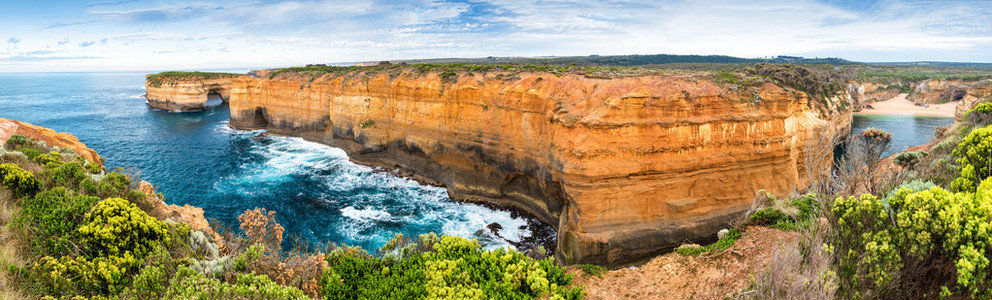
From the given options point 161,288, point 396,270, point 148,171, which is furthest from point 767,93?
point 148,171

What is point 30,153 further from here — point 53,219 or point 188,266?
point 188,266

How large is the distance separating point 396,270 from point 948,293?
994cm

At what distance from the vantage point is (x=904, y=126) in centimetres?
5525

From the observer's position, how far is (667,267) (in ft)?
39.3

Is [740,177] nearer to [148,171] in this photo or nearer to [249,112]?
[148,171]

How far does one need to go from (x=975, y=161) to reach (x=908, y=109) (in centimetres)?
8375

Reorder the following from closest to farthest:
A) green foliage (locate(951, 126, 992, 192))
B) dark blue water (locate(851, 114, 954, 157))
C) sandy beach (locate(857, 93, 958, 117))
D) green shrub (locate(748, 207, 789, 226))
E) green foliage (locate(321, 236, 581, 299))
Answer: green foliage (locate(321, 236, 581, 299)), green foliage (locate(951, 126, 992, 192)), green shrub (locate(748, 207, 789, 226)), dark blue water (locate(851, 114, 954, 157)), sandy beach (locate(857, 93, 958, 117))

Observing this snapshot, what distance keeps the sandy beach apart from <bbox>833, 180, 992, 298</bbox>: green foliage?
81360 mm

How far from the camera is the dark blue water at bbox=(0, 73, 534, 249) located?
22.9 m

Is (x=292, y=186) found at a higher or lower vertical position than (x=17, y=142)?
lower

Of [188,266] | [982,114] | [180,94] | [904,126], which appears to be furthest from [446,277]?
[180,94]

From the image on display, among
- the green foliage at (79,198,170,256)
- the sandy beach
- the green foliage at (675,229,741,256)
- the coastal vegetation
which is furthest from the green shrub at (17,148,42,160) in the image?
the sandy beach

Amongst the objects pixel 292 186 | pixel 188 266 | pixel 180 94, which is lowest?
pixel 292 186

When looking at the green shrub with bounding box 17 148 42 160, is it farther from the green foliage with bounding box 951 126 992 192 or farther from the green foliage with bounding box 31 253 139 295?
the green foliage with bounding box 951 126 992 192
